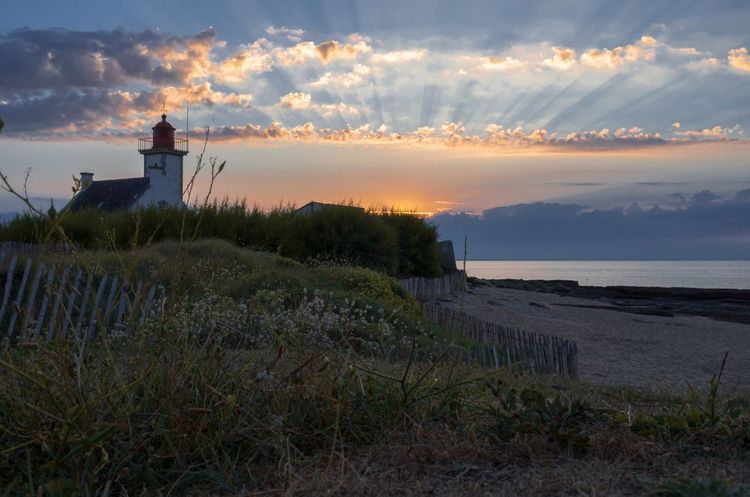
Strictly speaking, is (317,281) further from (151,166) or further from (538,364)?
(151,166)

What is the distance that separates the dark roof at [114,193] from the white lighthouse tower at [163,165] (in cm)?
72

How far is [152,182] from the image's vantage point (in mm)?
43469

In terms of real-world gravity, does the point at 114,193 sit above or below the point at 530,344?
above

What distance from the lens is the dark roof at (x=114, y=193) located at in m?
41.3

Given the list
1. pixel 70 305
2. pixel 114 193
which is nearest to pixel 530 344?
pixel 70 305

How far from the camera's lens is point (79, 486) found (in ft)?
8.21

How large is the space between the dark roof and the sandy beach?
21.7 metres

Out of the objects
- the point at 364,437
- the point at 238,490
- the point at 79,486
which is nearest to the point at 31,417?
the point at 79,486

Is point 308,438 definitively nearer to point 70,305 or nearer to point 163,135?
point 70,305

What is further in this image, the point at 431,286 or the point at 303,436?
the point at 431,286

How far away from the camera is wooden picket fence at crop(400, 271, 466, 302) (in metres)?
22.4

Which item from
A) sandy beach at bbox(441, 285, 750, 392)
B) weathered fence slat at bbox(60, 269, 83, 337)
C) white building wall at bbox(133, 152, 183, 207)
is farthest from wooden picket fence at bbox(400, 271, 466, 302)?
white building wall at bbox(133, 152, 183, 207)

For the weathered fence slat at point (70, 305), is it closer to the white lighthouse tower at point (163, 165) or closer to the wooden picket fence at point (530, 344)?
the wooden picket fence at point (530, 344)

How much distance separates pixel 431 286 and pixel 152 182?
2504 centimetres
